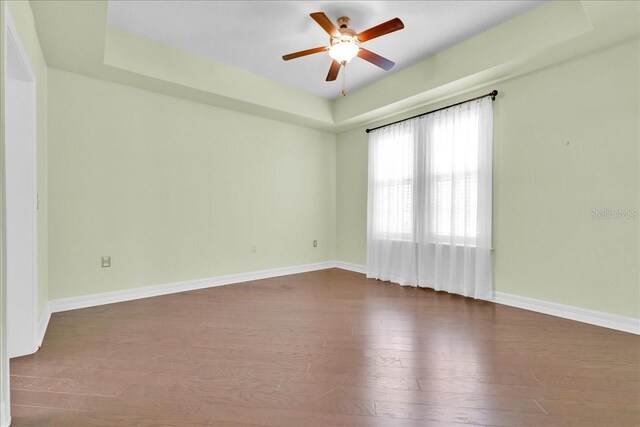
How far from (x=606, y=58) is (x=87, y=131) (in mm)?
5122

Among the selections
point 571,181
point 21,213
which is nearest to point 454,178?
point 571,181

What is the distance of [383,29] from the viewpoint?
2.58 meters

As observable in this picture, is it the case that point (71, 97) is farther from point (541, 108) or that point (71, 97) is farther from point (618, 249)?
point (618, 249)

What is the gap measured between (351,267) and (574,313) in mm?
3058

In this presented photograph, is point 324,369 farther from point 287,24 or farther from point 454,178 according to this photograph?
point 287,24

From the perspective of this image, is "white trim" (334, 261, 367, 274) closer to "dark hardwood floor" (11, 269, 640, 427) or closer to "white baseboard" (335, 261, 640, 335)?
"dark hardwood floor" (11, 269, 640, 427)

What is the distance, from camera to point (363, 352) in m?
2.27

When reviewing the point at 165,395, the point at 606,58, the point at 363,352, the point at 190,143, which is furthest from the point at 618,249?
the point at 190,143

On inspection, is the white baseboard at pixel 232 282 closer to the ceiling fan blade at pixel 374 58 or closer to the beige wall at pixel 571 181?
the beige wall at pixel 571 181

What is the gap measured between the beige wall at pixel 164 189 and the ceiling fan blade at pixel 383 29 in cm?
235

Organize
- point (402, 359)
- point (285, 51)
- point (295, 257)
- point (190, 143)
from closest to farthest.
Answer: point (402, 359) → point (285, 51) → point (190, 143) → point (295, 257)

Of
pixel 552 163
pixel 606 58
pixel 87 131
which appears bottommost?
pixel 552 163

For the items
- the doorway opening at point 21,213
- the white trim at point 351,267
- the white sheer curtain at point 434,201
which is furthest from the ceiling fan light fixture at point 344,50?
the white trim at point 351,267

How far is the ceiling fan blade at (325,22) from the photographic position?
2424 millimetres
